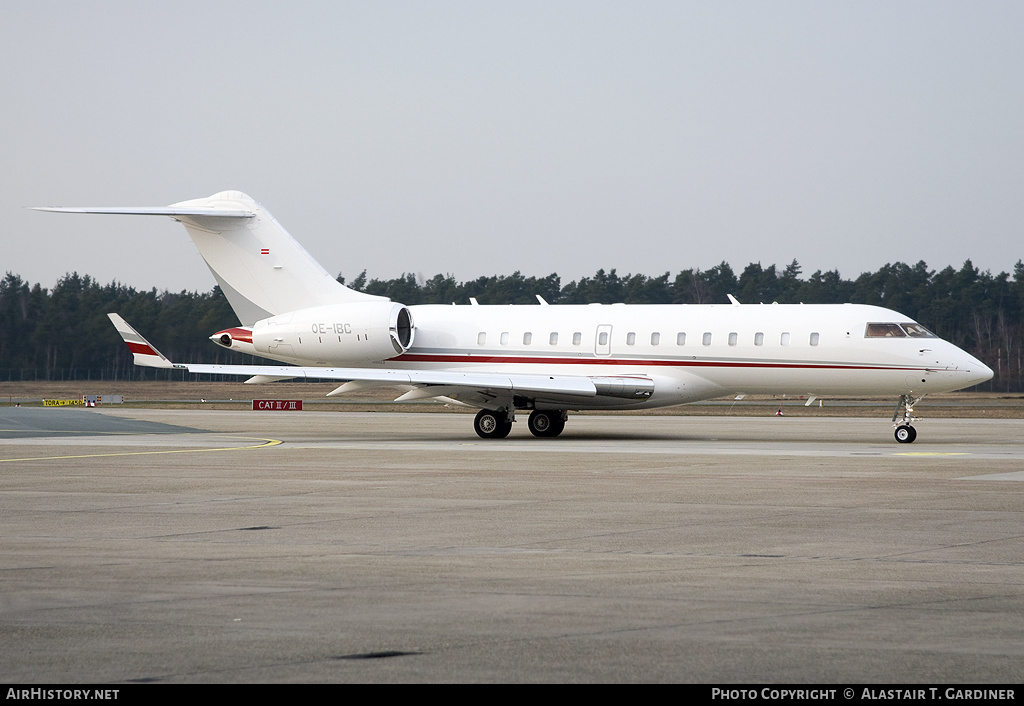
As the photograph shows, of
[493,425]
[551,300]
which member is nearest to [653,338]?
[493,425]

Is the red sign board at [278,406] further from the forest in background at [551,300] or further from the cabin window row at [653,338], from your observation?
the forest in background at [551,300]

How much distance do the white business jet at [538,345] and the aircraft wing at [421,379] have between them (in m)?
0.05

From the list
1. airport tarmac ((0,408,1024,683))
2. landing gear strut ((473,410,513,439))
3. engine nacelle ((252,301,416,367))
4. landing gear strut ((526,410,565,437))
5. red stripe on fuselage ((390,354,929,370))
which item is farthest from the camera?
engine nacelle ((252,301,416,367))

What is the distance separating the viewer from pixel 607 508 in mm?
13461

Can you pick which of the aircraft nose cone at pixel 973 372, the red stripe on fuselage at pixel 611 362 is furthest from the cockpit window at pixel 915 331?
the aircraft nose cone at pixel 973 372

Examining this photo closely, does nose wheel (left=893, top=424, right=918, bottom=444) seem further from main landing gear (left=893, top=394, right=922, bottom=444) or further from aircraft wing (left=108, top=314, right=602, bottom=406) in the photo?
aircraft wing (left=108, top=314, right=602, bottom=406)

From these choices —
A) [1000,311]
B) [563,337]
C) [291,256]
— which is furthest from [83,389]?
[1000,311]

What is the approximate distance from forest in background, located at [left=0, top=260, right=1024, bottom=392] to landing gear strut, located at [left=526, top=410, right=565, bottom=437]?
74.1 meters

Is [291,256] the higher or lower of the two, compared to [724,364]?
higher

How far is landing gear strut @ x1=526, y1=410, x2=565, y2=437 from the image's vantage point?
3002 cm

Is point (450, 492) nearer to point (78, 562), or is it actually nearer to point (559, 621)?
point (78, 562)

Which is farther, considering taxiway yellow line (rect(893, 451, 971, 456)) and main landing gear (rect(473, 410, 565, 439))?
main landing gear (rect(473, 410, 565, 439))

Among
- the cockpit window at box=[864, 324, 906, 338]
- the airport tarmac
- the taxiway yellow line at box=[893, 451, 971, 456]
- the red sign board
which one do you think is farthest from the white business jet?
the red sign board

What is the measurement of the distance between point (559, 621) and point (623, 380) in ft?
69.6
